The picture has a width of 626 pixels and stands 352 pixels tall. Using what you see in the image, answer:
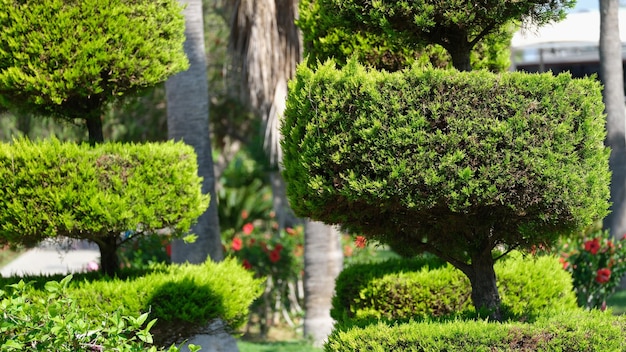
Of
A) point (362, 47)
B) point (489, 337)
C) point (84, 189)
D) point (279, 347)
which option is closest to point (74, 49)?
point (84, 189)

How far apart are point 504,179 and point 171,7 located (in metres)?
3.16

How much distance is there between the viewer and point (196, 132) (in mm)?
8391

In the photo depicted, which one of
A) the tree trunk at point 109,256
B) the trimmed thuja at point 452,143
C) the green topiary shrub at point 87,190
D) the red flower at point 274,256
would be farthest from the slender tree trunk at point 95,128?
the red flower at point 274,256

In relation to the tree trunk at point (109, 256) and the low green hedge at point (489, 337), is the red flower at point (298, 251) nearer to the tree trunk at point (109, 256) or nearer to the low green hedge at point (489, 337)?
the tree trunk at point (109, 256)

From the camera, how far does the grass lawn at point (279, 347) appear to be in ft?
31.6

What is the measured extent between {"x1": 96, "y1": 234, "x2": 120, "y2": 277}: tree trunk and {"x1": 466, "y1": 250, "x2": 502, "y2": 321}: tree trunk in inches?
117

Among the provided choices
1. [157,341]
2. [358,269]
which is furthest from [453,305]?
[157,341]

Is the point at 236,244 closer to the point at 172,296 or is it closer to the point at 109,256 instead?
the point at 109,256

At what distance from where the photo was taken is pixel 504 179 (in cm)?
496

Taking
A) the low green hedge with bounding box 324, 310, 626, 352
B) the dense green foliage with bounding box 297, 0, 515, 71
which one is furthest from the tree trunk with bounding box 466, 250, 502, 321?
the dense green foliage with bounding box 297, 0, 515, 71

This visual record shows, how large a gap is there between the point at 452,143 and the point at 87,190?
2730 mm

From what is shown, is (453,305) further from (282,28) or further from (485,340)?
(282,28)

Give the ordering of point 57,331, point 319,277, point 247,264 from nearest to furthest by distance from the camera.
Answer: point 57,331 → point 319,277 → point 247,264

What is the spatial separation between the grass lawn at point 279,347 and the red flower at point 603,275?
3.32m
